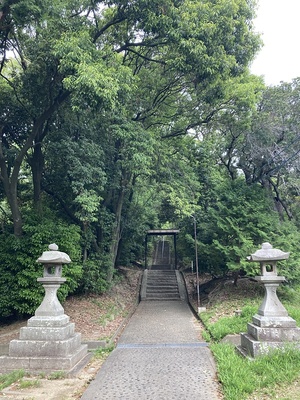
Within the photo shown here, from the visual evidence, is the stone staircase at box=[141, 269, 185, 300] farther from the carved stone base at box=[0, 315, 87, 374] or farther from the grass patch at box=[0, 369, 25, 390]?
the grass patch at box=[0, 369, 25, 390]

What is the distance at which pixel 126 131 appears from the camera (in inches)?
358

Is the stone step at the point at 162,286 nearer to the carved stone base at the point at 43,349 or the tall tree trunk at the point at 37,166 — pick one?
the tall tree trunk at the point at 37,166

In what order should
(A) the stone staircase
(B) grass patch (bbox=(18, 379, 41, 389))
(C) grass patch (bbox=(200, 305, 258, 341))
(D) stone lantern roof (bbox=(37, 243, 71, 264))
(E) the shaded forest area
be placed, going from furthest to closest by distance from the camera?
(A) the stone staircase → (E) the shaded forest area → (C) grass patch (bbox=(200, 305, 258, 341)) → (D) stone lantern roof (bbox=(37, 243, 71, 264)) → (B) grass patch (bbox=(18, 379, 41, 389))

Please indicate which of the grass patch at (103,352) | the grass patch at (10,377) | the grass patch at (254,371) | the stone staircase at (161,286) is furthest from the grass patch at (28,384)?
the stone staircase at (161,286)

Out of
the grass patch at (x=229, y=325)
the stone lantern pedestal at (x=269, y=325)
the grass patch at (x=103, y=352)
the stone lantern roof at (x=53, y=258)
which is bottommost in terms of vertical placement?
the grass patch at (x=103, y=352)

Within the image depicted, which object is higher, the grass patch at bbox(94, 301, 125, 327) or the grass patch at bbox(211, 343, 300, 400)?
the grass patch at bbox(211, 343, 300, 400)

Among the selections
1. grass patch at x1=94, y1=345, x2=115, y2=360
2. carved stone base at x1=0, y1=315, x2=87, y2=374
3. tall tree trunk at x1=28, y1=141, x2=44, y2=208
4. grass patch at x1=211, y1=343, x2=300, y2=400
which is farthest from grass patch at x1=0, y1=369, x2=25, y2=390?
tall tree trunk at x1=28, y1=141, x2=44, y2=208

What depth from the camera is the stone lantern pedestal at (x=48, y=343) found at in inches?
202

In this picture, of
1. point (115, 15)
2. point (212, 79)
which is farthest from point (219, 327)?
point (115, 15)

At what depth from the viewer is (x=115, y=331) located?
8320mm

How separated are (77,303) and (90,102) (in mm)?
7049

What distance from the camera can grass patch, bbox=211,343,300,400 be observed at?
394 centimetres

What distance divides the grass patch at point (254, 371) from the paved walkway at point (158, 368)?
191 millimetres

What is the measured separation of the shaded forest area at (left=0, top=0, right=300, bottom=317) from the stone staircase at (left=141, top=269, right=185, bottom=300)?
234cm
